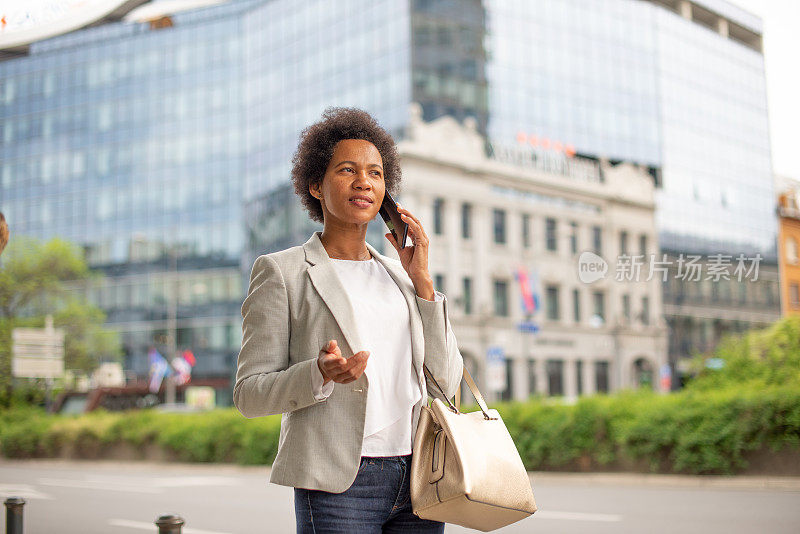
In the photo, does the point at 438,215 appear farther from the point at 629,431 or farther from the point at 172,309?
the point at 629,431

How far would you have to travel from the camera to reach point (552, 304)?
46.5 m

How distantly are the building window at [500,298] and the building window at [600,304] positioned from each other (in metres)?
6.31

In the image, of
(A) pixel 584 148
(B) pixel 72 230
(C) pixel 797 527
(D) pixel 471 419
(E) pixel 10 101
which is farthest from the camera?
(A) pixel 584 148

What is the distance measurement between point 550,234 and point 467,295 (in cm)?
572

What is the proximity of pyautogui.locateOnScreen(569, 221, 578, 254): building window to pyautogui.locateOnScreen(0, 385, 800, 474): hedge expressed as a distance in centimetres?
2922

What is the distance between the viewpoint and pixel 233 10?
50.6 metres

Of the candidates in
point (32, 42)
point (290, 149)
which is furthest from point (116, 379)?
point (32, 42)

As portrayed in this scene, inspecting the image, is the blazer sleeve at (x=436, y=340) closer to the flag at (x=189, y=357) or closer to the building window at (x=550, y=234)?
the building window at (x=550, y=234)

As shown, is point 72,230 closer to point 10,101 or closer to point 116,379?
point 116,379

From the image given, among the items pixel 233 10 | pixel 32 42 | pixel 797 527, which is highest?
pixel 233 10

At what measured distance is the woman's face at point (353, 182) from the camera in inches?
101

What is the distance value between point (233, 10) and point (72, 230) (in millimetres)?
14886

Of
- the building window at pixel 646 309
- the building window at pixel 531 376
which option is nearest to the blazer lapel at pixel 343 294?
the building window at pixel 531 376

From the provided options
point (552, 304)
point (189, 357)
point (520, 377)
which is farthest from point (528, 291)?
point (189, 357)
